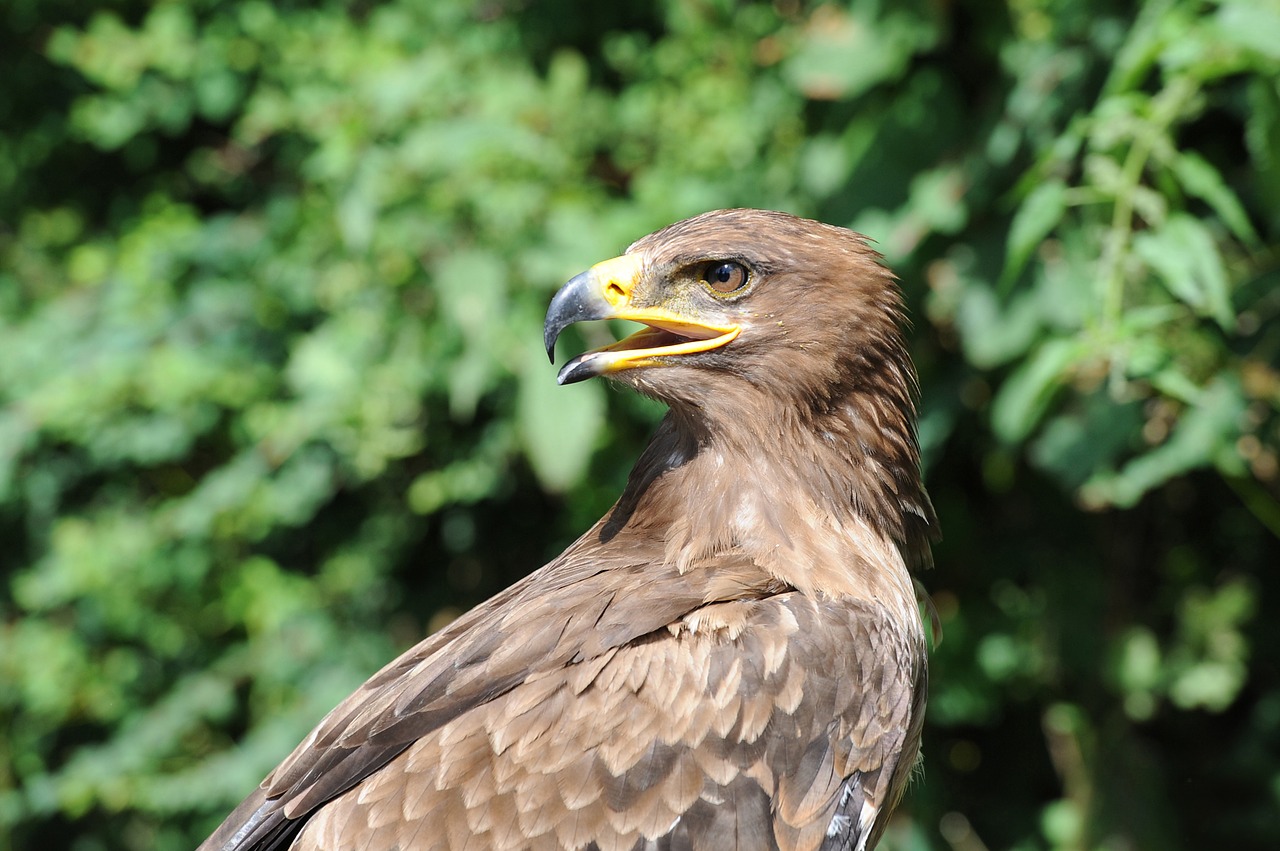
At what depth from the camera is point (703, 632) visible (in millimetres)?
2482

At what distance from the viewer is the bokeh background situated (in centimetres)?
374

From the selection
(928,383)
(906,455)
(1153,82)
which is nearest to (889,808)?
(906,455)

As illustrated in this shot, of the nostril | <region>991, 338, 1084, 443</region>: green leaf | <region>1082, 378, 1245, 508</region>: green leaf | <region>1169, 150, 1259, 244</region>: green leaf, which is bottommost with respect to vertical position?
<region>1082, 378, 1245, 508</region>: green leaf

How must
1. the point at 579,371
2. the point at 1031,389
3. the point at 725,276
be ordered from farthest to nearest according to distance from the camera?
→ the point at 1031,389 → the point at 725,276 → the point at 579,371

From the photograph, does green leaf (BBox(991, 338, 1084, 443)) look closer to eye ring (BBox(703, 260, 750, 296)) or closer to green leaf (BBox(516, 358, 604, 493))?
eye ring (BBox(703, 260, 750, 296))

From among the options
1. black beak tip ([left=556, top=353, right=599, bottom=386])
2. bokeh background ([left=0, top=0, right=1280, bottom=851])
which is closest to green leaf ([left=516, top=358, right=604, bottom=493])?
bokeh background ([left=0, top=0, right=1280, bottom=851])

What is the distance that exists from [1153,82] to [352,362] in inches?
99.4

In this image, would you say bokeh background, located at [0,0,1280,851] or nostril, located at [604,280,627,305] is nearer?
nostril, located at [604,280,627,305]

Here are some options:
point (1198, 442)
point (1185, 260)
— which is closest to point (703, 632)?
point (1185, 260)

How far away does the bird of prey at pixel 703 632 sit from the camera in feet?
7.97

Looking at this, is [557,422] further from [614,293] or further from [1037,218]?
[1037,218]

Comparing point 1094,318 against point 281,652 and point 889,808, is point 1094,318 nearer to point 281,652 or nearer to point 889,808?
point 889,808

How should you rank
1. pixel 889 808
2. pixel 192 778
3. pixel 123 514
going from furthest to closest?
1. pixel 123 514
2. pixel 192 778
3. pixel 889 808

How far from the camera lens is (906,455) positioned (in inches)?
112
